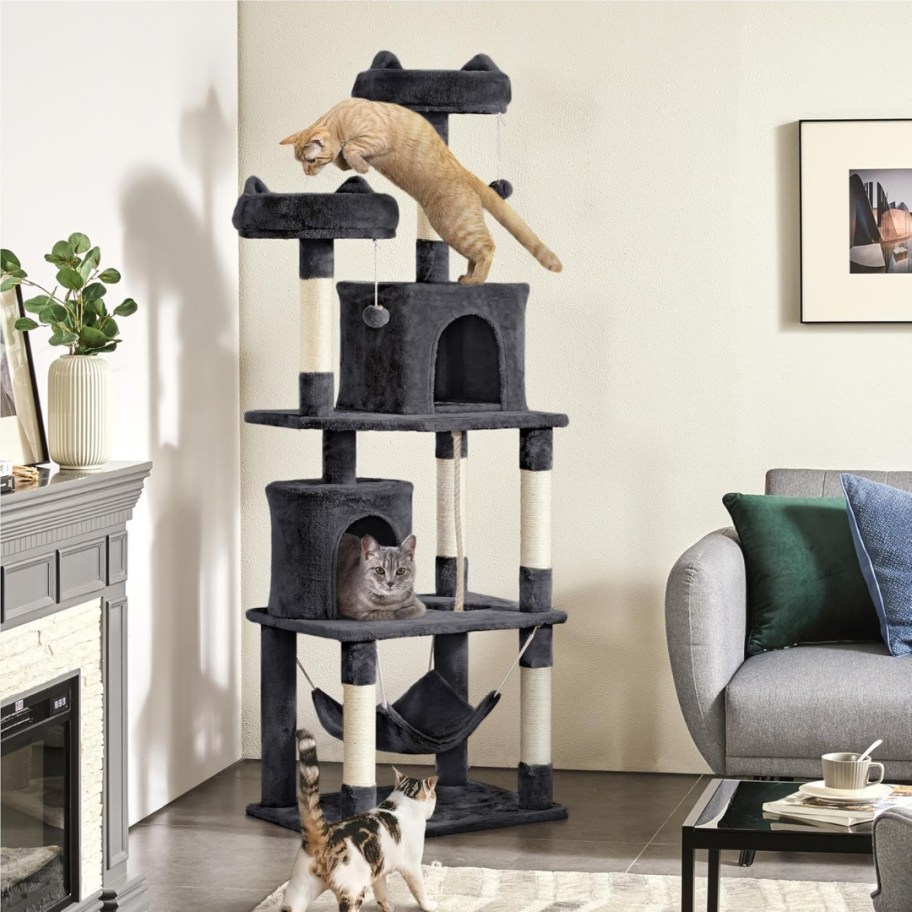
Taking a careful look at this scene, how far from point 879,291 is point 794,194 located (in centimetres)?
35

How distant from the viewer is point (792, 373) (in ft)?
14.0

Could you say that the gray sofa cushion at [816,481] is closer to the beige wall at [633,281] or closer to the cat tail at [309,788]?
the beige wall at [633,281]

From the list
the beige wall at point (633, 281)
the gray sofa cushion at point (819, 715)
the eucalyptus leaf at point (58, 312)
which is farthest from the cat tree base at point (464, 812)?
the eucalyptus leaf at point (58, 312)

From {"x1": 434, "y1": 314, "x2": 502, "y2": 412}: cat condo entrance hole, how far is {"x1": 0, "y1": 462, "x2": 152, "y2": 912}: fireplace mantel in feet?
3.03

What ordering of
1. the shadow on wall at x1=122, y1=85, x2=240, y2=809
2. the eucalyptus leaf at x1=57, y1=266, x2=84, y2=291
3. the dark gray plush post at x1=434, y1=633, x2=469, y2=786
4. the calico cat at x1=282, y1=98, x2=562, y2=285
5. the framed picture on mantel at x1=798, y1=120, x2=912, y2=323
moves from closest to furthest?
the eucalyptus leaf at x1=57, y1=266, x2=84, y2=291, the calico cat at x1=282, y1=98, x2=562, y2=285, the shadow on wall at x1=122, y1=85, x2=240, y2=809, the dark gray plush post at x1=434, y1=633, x2=469, y2=786, the framed picture on mantel at x1=798, y1=120, x2=912, y2=323

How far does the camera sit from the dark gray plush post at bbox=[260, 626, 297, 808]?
382 cm

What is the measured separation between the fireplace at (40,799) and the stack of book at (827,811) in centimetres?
129

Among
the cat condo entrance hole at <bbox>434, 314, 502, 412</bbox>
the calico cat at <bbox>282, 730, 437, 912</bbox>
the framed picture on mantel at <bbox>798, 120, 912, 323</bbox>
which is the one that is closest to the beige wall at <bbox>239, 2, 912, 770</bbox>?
the framed picture on mantel at <bbox>798, 120, 912, 323</bbox>

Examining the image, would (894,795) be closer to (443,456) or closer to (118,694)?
(118,694)

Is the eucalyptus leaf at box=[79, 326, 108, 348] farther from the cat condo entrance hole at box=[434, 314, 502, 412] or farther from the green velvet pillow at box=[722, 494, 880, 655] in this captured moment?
the green velvet pillow at box=[722, 494, 880, 655]

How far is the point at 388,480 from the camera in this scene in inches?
150

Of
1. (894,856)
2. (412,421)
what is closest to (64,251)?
(412,421)

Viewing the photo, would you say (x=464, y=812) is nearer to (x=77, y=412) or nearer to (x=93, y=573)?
(x=93, y=573)

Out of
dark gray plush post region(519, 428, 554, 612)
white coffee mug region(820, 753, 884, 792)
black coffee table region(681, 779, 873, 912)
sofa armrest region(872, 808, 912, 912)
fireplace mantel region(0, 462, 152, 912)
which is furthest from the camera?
dark gray plush post region(519, 428, 554, 612)
